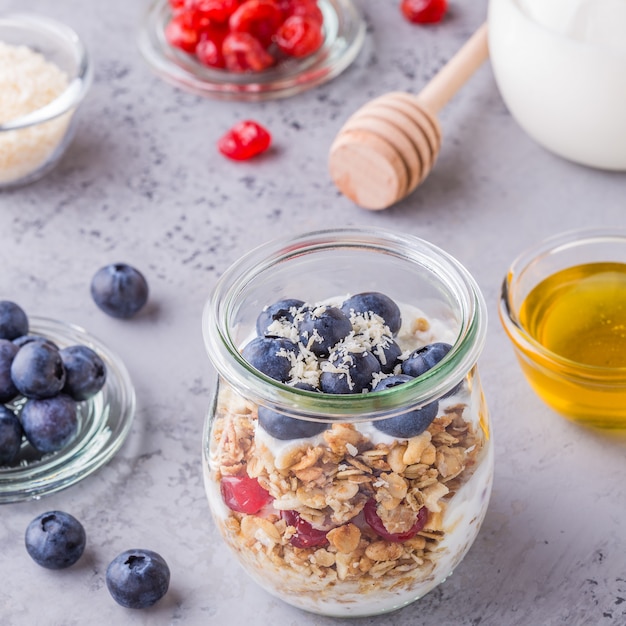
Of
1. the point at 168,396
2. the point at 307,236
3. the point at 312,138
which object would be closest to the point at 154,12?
the point at 312,138

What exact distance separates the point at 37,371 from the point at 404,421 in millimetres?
414

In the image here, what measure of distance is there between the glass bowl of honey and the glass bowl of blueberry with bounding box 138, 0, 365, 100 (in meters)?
0.59

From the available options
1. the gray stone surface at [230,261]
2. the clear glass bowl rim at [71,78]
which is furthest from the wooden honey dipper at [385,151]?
the clear glass bowl rim at [71,78]

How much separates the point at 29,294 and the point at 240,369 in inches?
22.1

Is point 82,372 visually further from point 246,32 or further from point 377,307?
point 246,32

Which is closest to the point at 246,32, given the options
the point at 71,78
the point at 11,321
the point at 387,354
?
the point at 71,78

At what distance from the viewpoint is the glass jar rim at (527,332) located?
3.15 feet

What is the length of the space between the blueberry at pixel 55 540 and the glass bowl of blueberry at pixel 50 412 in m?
0.06

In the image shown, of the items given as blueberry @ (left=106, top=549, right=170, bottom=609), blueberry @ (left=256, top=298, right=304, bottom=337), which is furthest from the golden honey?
blueberry @ (left=106, top=549, right=170, bottom=609)

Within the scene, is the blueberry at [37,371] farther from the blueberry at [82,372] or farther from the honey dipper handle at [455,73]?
the honey dipper handle at [455,73]

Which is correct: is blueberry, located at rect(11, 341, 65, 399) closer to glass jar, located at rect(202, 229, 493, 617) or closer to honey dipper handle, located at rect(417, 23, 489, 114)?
glass jar, located at rect(202, 229, 493, 617)

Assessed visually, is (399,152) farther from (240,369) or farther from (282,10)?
(240,369)

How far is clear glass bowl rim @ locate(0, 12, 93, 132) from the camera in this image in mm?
1338

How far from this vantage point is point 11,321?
3.51ft
